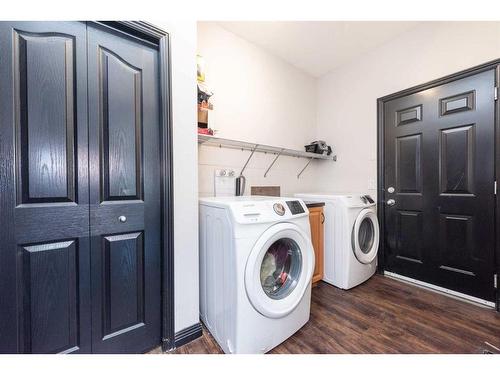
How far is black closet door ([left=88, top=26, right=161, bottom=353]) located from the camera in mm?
1053

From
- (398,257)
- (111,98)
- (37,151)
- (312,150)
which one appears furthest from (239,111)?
(398,257)

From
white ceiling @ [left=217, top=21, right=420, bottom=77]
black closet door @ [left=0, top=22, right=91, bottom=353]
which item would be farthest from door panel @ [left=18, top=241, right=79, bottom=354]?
white ceiling @ [left=217, top=21, right=420, bottom=77]

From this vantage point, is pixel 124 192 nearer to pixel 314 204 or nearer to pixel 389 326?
pixel 314 204

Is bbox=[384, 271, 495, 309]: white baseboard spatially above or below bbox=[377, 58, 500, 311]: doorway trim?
below

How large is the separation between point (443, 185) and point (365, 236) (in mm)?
795

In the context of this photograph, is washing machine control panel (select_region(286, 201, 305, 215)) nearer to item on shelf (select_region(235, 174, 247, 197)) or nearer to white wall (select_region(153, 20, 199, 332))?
white wall (select_region(153, 20, 199, 332))

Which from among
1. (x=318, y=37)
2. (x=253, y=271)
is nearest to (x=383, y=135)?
(x=318, y=37)

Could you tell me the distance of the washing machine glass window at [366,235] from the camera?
2.11m

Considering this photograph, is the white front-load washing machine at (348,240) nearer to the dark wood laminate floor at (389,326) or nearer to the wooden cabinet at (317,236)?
→ the wooden cabinet at (317,236)

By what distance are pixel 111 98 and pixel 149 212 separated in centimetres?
62

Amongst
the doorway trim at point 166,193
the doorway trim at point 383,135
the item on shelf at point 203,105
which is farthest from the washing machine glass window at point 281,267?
the doorway trim at point 383,135

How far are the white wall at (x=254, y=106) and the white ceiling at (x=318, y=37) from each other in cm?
12

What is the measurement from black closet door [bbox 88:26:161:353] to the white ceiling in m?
1.32

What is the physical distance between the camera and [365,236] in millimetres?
2184
